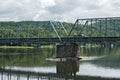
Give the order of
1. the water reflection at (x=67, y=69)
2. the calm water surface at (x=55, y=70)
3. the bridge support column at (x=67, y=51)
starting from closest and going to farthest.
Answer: the calm water surface at (x=55, y=70) < the water reflection at (x=67, y=69) < the bridge support column at (x=67, y=51)

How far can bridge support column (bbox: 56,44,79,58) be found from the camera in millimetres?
146538

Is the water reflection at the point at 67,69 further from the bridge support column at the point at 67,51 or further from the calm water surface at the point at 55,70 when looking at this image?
the bridge support column at the point at 67,51

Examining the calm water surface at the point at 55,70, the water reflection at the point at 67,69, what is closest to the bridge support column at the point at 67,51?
the calm water surface at the point at 55,70

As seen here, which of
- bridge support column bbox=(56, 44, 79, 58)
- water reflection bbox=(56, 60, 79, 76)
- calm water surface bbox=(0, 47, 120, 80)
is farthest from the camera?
bridge support column bbox=(56, 44, 79, 58)

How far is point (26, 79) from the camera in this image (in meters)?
80.1

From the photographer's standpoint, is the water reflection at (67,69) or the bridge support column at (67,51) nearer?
the water reflection at (67,69)

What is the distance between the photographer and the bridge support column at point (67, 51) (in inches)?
5769

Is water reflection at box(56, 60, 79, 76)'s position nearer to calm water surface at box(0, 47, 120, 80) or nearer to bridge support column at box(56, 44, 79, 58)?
calm water surface at box(0, 47, 120, 80)

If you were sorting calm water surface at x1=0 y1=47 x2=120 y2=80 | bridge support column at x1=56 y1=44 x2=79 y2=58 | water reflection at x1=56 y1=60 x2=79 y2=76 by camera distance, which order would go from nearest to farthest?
calm water surface at x1=0 y1=47 x2=120 y2=80
water reflection at x1=56 y1=60 x2=79 y2=76
bridge support column at x1=56 y1=44 x2=79 y2=58

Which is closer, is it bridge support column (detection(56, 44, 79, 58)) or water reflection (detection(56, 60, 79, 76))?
water reflection (detection(56, 60, 79, 76))

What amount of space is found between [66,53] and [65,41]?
468 centimetres

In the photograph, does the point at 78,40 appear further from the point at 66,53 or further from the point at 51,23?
the point at 51,23

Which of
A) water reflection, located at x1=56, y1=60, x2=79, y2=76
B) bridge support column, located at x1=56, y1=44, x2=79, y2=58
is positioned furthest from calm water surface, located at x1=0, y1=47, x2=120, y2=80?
bridge support column, located at x1=56, y1=44, x2=79, y2=58

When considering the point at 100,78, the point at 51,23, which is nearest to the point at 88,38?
the point at 51,23
